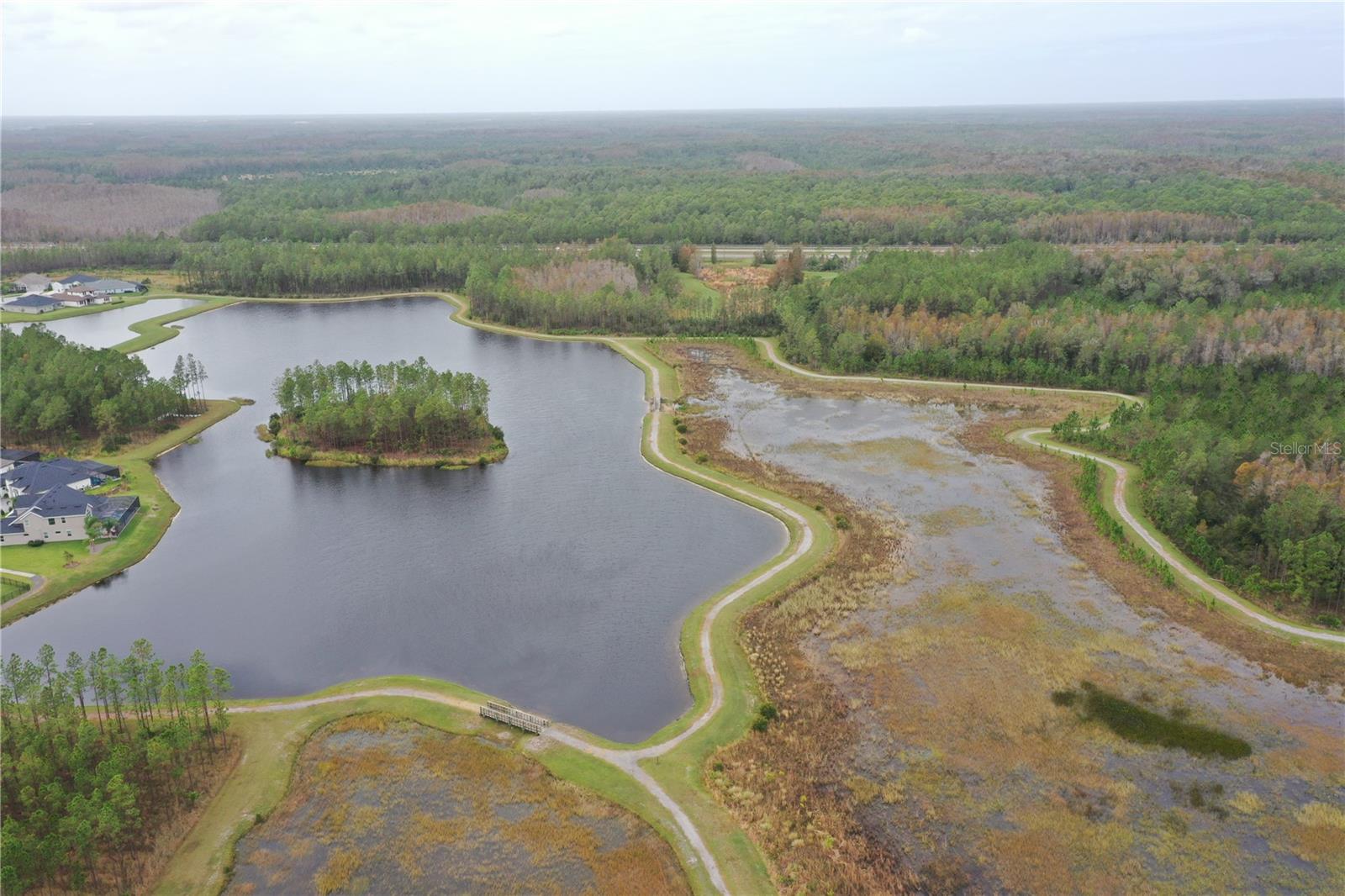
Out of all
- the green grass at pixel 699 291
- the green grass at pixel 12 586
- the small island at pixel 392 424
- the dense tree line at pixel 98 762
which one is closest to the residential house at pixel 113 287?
the small island at pixel 392 424

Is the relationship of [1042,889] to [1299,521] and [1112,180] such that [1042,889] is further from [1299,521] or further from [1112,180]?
[1112,180]

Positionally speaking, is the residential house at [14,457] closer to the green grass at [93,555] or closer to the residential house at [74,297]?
the green grass at [93,555]

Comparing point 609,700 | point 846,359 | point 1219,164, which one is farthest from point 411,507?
point 1219,164

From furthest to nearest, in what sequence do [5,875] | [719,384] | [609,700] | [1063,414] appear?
[719,384], [1063,414], [609,700], [5,875]

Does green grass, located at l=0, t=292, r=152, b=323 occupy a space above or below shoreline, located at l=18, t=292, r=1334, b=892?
above

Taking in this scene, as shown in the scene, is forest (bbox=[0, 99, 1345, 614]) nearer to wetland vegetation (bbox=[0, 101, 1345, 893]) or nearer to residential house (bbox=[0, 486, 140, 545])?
wetland vegetation (bbox=[0, 101, 1345, 893])

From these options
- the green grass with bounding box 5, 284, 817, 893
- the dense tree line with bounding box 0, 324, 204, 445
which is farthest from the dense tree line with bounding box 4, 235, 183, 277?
the green grass with bounding box 5, 284, 817, 893
